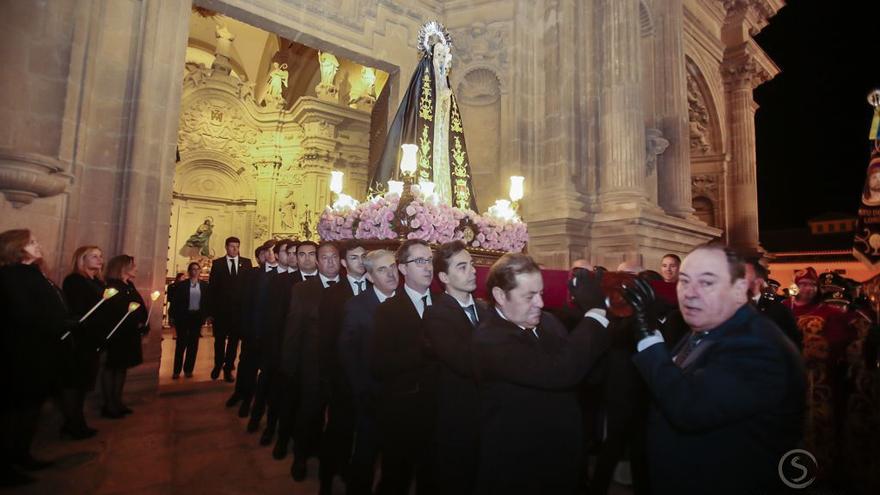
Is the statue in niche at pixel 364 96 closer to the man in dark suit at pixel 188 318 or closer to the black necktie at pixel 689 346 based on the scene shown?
the man in dark suit at pixel 188 318

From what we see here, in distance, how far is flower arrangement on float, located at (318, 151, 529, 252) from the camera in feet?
16.6

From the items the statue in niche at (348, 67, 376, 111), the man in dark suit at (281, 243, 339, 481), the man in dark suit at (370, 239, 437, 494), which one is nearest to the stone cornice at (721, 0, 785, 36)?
the statue in niche at (348, 67, 376, 111)

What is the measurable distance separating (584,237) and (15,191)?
705cm

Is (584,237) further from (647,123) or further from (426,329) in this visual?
(426,329)

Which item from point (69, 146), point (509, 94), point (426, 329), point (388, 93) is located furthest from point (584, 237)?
point (69, 146)

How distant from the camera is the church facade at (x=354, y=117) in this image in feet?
16.3

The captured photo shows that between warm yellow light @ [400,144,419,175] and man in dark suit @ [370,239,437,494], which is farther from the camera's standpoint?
warm yellow light @ [400,144,419,175]

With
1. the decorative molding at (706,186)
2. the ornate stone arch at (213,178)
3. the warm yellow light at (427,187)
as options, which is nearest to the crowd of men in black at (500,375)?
the warm yellow light at (427,187)

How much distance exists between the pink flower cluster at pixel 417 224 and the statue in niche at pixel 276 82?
10749mm

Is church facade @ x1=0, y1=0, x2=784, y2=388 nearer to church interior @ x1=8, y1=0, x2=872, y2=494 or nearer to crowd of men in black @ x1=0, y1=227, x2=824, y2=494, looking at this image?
church interior @ x1=8, y1=0, x2=872, y2=494

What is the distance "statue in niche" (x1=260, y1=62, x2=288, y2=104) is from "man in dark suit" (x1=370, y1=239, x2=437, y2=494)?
14165 mm

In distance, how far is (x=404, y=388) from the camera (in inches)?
106

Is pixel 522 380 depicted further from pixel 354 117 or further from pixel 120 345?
pixel 354 117

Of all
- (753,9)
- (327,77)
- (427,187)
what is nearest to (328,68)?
(327,77)
